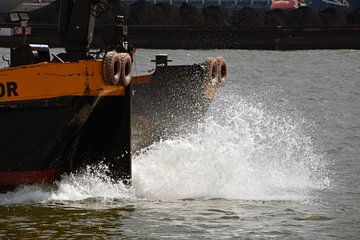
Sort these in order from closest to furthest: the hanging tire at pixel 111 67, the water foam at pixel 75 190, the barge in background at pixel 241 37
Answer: the hanging tire at pixel 111 67
the water foam at pixel 75 190
the barge in background at pixel 241 37

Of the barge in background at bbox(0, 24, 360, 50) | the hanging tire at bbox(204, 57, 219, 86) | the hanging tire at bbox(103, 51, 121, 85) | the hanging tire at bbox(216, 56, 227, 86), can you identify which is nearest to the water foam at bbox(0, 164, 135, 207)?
the hanging tire at bbox(103, 51, 121, 85)

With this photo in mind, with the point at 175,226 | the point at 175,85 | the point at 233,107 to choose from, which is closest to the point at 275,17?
the point at 233,107

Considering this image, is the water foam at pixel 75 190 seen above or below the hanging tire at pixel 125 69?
below

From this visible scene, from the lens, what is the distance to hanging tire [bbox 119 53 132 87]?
1320 centimetres

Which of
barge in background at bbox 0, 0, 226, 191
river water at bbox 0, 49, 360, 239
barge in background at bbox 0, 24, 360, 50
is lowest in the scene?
barge in background at bbox 0, 24, 360, 50

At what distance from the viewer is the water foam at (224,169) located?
14656mm

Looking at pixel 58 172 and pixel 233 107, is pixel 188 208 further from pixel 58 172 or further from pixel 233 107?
pixel 233 107

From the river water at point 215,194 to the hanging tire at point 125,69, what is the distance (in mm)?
1299

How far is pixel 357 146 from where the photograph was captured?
20750 mm

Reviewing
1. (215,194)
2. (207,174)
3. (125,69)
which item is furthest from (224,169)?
(125,69)

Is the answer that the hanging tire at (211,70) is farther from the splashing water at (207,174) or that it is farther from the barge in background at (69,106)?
the barge in background at (69,106)

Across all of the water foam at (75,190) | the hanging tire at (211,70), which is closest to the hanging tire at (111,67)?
the water foam at (75,190)

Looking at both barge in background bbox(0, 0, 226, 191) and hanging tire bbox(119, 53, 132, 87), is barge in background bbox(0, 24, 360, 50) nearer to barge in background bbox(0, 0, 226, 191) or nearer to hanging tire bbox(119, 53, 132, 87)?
barge in background bbox(0, 0, 226, 191)

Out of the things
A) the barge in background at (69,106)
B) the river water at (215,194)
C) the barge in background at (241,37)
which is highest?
the barge in background at (69,106)
